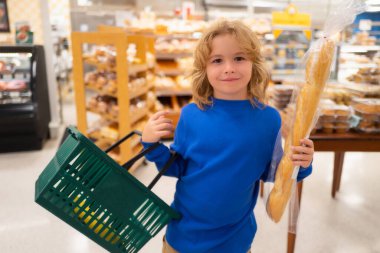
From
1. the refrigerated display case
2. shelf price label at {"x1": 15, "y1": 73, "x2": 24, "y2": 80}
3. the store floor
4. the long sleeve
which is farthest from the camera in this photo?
shelf price label at {"x1": 15, "y1": 73, "x2": 24, "y2": 80}

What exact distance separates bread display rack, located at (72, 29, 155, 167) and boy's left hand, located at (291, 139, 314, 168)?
2332 millimetres

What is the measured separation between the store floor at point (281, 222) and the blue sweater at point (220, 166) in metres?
1.27

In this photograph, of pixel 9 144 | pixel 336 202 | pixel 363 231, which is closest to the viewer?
pixel 363 231

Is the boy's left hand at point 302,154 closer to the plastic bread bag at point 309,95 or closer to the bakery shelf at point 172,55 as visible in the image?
the plastic bread bag at point 309,95

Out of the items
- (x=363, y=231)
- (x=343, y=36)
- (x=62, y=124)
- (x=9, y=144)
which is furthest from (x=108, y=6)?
(x=363, y=231)

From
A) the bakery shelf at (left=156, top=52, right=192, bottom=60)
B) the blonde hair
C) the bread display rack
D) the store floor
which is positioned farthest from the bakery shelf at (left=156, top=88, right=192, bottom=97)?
the blonde hair

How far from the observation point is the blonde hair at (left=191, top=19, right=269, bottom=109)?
1.09 metres

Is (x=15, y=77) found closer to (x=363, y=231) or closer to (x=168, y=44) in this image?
(x=168, y=44)

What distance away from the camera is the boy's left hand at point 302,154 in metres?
1.04

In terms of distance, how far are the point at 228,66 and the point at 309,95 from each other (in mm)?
283

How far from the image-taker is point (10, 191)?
10.3 ft

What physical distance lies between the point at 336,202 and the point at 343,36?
15.5 ft

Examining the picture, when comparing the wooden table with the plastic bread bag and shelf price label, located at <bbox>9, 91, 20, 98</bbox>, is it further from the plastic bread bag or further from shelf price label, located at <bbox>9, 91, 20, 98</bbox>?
shelf price label, located at <bbox>9, 91, 20, 98</bbox>

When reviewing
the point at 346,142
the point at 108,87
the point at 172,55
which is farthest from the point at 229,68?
the point at 172,55
